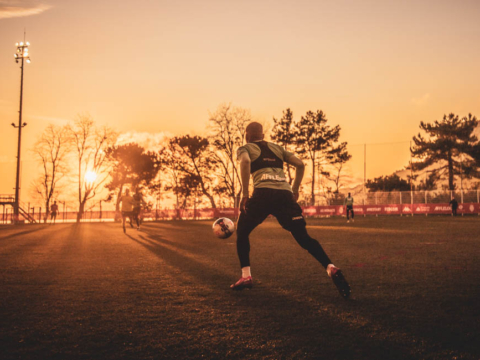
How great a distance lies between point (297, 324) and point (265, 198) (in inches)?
79.0

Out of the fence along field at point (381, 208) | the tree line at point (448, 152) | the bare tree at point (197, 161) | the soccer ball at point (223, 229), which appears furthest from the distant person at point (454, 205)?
the soccer ball at point (223, 229)

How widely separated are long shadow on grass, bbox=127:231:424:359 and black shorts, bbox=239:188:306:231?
91 centimetres

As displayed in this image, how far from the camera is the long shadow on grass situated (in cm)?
324

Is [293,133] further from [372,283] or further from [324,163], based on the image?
[372,283]

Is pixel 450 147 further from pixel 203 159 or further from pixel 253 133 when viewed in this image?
pixel 253 133

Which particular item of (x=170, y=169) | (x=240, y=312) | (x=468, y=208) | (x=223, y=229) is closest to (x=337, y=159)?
(x=468, y=208)

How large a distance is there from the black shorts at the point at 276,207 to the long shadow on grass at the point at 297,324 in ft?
2.99

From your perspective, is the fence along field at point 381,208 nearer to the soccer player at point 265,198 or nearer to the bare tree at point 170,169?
the bare tree at point 170,169

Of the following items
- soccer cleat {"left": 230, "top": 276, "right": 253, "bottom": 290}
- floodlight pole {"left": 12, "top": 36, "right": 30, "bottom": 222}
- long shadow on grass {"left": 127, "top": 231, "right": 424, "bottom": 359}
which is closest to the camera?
long shadow on grass {"left": 127, "top": 231, "right": 424, "bottom": 359}

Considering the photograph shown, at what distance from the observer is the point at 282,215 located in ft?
18.3

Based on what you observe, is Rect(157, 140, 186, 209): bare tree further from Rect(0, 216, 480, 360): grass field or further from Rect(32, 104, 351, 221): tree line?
Rect(0, 216, 480, 360): grass field

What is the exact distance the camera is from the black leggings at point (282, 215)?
18.1 ft

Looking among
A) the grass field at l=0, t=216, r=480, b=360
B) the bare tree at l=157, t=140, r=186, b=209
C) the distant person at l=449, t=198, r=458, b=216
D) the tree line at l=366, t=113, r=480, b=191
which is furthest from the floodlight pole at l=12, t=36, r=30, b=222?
the tree line at l=366, t=113, r=480, b=191

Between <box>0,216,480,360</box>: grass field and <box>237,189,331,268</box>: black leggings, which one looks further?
<box>237,189,331,268</box>: black leggings
